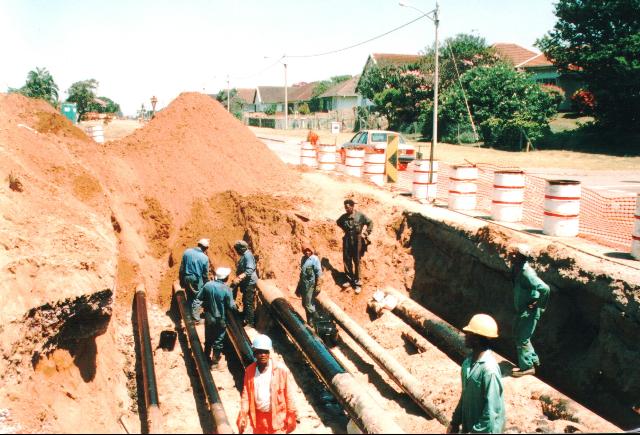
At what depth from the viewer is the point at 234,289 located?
432 inches

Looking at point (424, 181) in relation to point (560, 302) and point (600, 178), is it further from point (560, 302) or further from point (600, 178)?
point (600, 178)

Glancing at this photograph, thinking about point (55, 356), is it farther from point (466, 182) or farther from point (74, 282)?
point (466, 182)

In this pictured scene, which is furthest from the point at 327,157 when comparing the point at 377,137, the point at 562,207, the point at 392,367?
the point at 392,367

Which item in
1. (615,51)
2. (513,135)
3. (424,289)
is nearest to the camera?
(424,289)

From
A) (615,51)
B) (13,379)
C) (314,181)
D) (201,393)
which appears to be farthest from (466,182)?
(615,51)

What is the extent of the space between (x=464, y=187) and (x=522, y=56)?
43.5 m

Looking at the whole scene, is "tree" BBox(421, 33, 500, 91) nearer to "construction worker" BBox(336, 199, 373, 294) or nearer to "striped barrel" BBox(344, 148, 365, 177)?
"striped barrel" BBox(344, 148, 365, 177)

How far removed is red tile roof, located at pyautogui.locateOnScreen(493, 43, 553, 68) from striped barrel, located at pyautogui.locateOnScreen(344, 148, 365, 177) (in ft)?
106

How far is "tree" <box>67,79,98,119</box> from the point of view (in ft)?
193

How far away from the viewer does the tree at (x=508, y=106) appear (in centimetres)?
3416

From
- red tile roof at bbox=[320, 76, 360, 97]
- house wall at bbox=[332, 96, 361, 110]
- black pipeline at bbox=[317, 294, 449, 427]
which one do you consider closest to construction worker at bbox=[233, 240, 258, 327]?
black pipeline at bbox=[317, 294, 449, 427]

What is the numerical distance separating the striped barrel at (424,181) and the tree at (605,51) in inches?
795

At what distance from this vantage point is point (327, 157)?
2077cm

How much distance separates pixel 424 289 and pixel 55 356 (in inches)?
329
